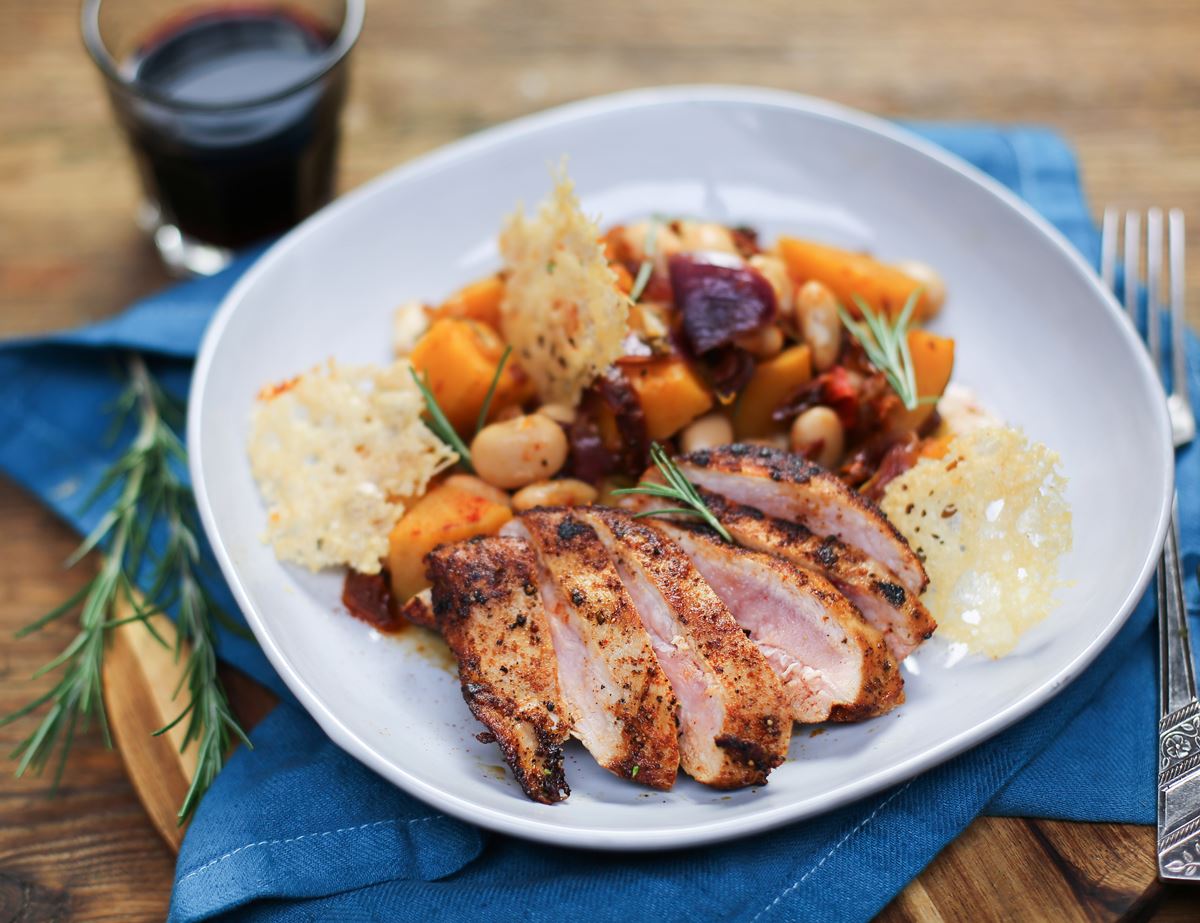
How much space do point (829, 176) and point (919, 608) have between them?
5.79 ft

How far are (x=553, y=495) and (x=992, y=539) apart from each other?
1141mm

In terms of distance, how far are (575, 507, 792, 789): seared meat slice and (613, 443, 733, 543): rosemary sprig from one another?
4.6 inches

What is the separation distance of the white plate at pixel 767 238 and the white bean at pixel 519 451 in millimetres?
506

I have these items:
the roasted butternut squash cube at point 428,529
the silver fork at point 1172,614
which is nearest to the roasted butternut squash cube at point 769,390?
the roasted butternut squash cube at point 428,529

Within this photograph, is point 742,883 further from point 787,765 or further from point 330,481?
point 330,481

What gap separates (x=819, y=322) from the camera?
10.9ft

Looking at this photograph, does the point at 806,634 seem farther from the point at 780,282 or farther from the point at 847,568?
the point at 780,282

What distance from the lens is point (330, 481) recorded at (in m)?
3.09

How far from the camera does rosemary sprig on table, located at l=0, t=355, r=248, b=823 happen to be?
9.75ft

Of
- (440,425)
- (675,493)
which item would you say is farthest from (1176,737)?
(440,425)

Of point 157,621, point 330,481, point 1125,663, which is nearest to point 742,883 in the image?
point 1125,663

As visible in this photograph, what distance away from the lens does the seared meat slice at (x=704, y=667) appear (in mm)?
2543

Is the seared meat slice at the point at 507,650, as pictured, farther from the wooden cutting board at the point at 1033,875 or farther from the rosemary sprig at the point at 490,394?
the wooden cutting board at the point at 1033,875

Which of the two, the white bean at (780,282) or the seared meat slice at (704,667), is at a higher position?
the white bean at (780,282)
